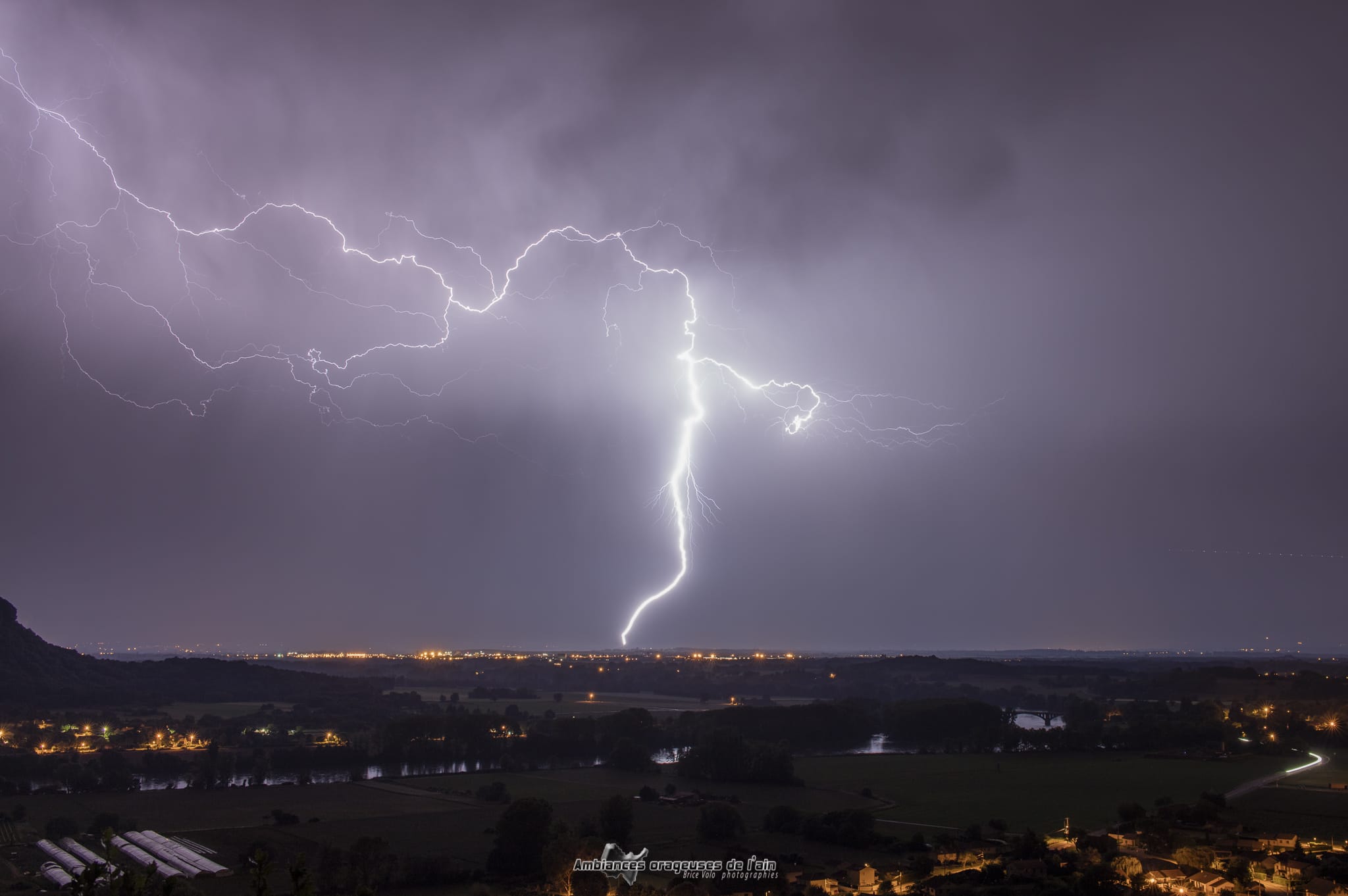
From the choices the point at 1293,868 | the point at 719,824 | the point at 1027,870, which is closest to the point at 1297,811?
the point at 1293,868

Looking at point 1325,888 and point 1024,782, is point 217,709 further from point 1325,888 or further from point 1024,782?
point 1325,888

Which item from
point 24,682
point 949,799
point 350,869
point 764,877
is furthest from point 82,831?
point 24,682

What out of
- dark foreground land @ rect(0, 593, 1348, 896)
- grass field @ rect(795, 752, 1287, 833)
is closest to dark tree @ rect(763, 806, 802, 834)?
dark foreground land @ rect(0, 593, 1348, 896)

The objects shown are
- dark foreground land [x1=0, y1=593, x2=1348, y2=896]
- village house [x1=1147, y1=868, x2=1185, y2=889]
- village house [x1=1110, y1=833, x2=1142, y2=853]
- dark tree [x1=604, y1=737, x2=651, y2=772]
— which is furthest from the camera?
dark tree [x1=604, y1=737, x2=651, y2=772]

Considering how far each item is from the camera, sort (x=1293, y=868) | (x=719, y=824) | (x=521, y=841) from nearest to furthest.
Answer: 1. (x=1293, y=868)
2. (x=521, y=841)
3. (x=719, y=824)

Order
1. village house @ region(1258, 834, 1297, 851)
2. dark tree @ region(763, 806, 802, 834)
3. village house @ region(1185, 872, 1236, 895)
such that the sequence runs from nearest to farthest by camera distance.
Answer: village house @ region(1185, 872, 1236, 895), village house @ region(1258, 834, 1297, 851), dark tree @ region(763, 806, 802, 834)

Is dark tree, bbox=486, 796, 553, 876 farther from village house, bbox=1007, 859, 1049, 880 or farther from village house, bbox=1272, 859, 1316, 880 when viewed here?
village house, bbox=1272, 859, 1316, 880

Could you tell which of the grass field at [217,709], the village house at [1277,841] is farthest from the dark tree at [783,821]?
the grass field at [217,709]

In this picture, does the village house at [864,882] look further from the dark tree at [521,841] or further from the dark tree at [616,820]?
the dark tree at [521,841]

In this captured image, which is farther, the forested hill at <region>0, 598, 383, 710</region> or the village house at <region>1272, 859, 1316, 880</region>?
the forested hill at <region>0, 598, 383, 710</region>
